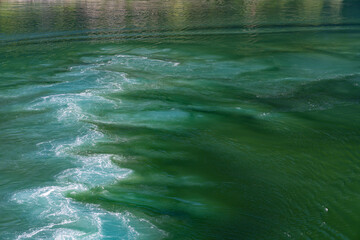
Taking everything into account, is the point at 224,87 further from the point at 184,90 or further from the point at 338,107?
the point at 338,107

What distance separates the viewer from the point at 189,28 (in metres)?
27.4

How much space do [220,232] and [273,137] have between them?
424 centimetres

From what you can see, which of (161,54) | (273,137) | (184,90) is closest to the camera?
(273,137)

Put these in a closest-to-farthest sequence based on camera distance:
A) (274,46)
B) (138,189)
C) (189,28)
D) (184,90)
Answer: (138,189), (184,90), (274,46), (189,28)

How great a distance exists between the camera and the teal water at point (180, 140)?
8188 mm

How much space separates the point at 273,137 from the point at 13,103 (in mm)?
7351

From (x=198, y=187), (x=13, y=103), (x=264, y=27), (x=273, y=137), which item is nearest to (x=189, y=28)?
(x=264, y=27)

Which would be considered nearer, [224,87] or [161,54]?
[224,87]

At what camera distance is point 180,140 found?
1154 centimetres

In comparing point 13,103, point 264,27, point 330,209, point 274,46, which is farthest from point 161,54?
point 330,209

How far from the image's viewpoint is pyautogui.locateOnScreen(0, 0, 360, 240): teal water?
322 inches

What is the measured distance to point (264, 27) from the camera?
27.8 m

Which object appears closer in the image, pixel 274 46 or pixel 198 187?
pixel 198 187

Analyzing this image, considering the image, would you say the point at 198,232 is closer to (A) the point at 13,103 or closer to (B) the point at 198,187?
(B) the point at 198,187
